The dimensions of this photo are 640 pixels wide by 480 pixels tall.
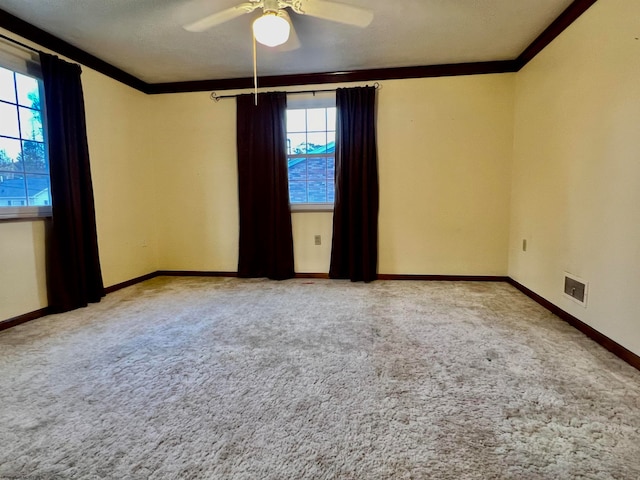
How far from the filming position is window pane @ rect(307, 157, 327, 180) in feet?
13.2

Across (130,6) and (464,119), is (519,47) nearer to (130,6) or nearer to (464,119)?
(464,119)

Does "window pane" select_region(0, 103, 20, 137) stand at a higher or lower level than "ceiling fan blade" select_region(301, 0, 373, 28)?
lower

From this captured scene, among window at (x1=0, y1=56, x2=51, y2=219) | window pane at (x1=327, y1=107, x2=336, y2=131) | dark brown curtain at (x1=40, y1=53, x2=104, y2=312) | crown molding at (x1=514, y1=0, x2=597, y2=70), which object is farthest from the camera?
window pane at (x1=327, y1=107, x2=336, y2=131)

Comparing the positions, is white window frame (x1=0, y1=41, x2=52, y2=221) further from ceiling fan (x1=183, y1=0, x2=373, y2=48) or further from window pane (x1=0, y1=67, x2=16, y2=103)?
ceiling fan (x1=183, y1=0, x2=373, y2=48)

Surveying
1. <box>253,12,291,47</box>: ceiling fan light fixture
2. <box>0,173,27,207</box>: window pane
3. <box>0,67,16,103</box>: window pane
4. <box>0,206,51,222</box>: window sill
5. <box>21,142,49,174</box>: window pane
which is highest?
<box>253,12,291,47</box>: ceiling fan light fixture

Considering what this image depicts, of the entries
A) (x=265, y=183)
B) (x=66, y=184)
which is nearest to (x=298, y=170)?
(x=265, y=183)

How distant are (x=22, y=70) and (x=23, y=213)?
117cm

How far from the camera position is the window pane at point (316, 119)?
3975mm

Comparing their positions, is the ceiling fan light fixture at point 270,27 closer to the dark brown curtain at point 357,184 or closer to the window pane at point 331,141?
the dark brown curtain at point 357,184

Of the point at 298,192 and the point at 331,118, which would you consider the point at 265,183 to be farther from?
the point at 331,118

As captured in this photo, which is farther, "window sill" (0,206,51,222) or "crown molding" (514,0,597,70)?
"window sill" (0,206,51,222)

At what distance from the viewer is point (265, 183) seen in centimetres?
392

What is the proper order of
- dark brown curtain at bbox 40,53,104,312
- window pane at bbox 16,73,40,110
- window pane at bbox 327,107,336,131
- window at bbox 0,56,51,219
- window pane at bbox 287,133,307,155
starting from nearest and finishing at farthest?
window at bbox 0,56,51,219 → window pane at bbox 16,73,40,110 → dark brown curtain at bbox 40,53,104,312 → window pane at bbox 327,107,336,131 → window pane at bbox 287,133,307,155

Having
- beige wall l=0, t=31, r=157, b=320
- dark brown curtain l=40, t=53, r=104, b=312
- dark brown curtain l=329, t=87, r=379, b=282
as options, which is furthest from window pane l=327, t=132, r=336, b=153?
dark brown curtain l=40, t=53, r=104, b=312
